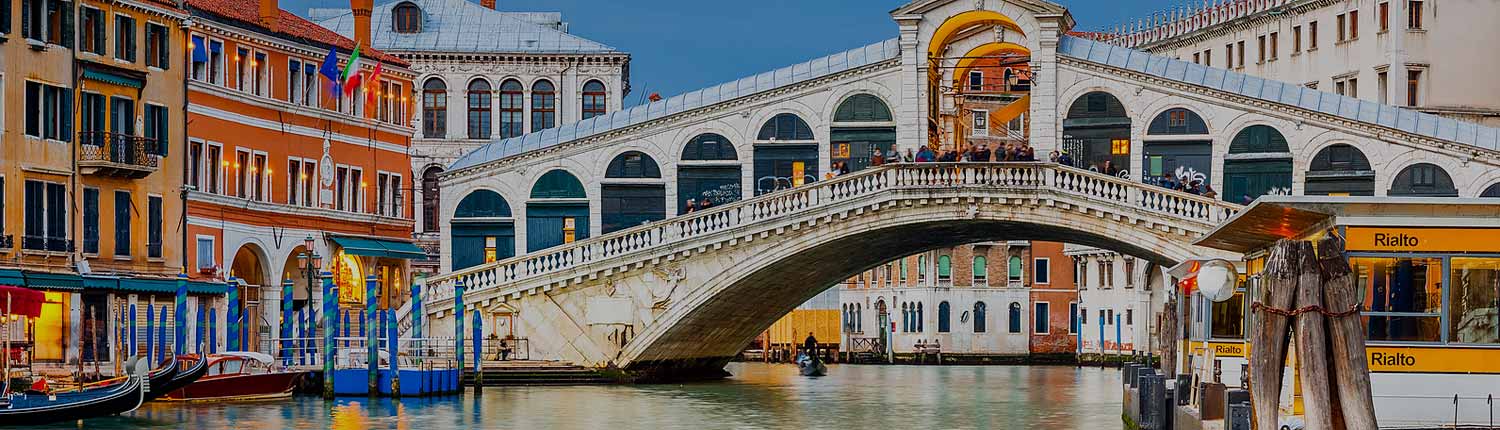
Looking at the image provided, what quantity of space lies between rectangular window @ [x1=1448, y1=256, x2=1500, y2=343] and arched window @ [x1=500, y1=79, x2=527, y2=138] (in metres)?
40.7

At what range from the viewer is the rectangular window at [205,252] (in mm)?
38781

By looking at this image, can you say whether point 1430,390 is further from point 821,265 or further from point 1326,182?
point 821,265

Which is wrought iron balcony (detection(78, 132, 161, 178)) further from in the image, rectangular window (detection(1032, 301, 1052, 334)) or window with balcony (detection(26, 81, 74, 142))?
rectangular window (detection(1032, 301, 1052, 334))

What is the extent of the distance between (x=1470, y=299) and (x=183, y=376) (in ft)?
58.9

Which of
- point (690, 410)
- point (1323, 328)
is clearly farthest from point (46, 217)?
point (1323, 328)

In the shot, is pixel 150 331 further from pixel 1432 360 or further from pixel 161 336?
pixel 1432 360

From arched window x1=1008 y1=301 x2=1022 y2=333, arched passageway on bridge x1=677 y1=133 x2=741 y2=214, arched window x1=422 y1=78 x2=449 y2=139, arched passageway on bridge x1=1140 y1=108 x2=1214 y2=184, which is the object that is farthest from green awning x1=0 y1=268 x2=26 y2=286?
arched window x1=1008 y1=301 x2=1022 y2=333

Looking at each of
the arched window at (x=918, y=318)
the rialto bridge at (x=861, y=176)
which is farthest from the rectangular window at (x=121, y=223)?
the arched window at (x=918, y=318)

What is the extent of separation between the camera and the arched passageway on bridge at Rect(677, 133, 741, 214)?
43.0 meters

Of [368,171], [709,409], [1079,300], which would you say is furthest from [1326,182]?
[1079,300]

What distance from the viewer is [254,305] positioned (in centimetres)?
4134

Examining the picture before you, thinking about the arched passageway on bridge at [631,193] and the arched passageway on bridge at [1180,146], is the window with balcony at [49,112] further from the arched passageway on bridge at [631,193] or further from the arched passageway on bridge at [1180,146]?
the arched passageway on bridge at [1180,146]

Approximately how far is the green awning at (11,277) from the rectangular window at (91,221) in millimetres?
2257

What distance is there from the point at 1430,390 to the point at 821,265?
24.6 meters
